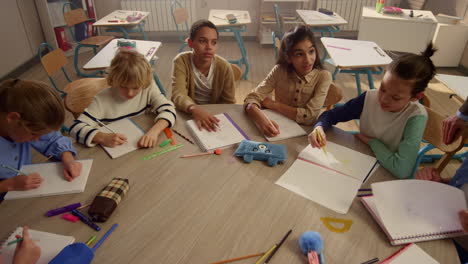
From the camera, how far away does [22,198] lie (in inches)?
38.3

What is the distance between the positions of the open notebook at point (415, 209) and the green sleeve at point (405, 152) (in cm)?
10

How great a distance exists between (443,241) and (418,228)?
0.23 ft

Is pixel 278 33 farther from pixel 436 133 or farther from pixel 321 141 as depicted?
pixel 321 141

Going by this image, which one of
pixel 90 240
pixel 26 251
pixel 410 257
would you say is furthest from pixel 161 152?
pixel 410 257

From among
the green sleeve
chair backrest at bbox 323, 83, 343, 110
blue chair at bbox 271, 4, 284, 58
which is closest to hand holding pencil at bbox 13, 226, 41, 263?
the green sleeve

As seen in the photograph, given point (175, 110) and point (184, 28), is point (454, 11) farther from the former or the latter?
point (175, 110)

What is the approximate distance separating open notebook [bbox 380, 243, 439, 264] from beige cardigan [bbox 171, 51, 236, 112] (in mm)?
1218

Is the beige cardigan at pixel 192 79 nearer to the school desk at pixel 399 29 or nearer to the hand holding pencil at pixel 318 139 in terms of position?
the hand holding pencil at pixel 318 139

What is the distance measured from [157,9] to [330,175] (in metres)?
5.02

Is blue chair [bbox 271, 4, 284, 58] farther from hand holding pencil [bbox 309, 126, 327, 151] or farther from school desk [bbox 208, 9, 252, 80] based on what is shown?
hand holding pencil [bbox 309, 126, 327, 151]

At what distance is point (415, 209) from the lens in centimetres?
94

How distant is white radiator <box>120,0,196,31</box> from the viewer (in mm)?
5141

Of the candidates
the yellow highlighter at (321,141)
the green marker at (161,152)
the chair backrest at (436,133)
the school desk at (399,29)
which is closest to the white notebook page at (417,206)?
the yellow highlighter at (321,141)

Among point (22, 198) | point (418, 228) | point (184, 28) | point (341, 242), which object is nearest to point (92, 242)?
point (22, 198)
